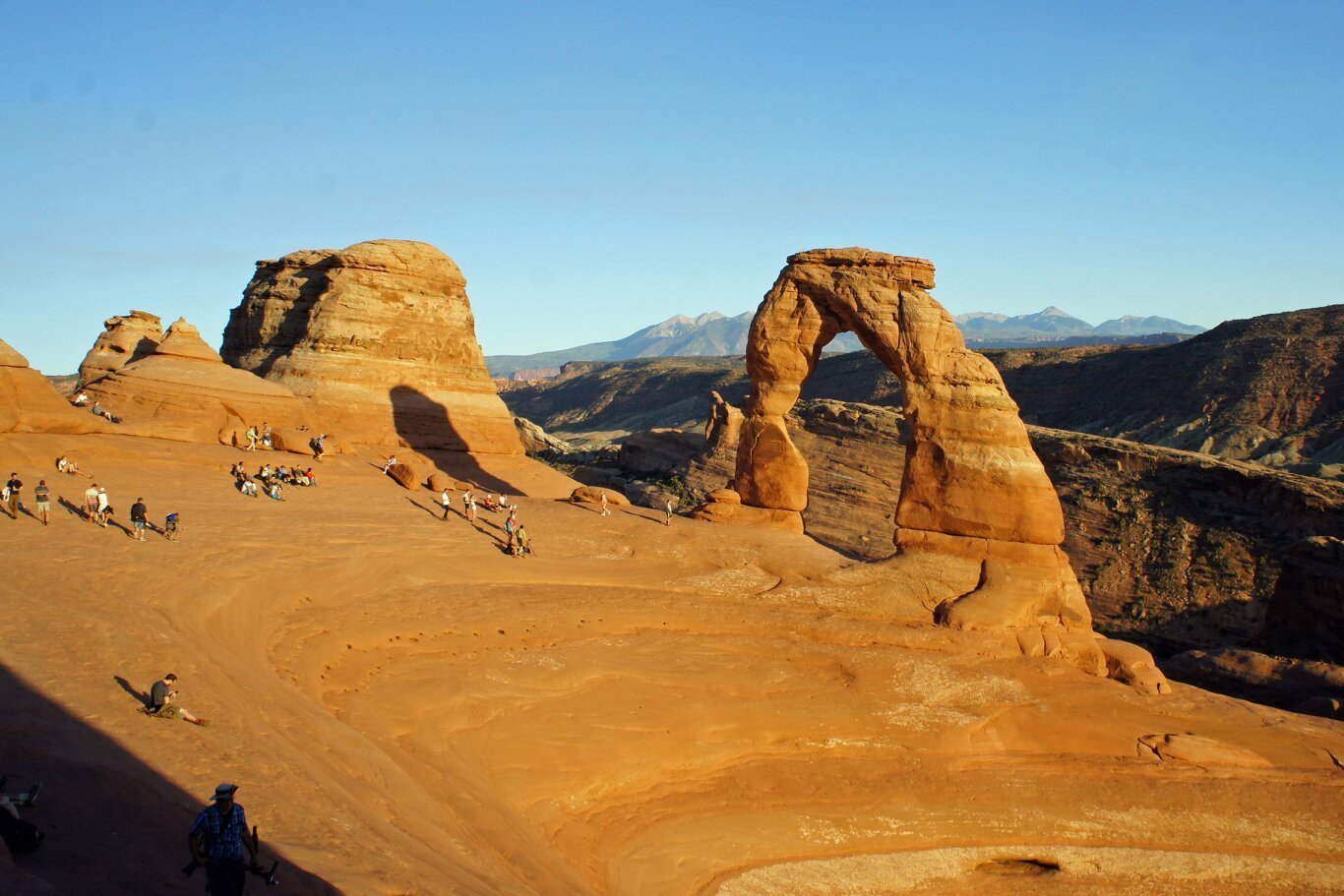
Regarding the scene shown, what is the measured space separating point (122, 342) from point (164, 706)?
102 feet

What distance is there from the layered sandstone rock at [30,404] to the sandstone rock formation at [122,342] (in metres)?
12.3

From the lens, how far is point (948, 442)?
778 inches

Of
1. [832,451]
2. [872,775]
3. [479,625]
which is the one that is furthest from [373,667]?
[832,451]

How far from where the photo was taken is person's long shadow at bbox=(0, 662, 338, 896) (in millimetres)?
6703

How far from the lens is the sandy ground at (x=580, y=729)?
9.11m

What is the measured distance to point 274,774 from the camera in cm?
919

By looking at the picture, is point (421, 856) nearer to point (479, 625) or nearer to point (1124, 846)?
point (479, 625)

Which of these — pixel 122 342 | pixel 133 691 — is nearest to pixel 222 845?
pixel 133 691

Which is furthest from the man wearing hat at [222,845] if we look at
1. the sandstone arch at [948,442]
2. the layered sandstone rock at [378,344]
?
the layered sandstone rock at [378,344]

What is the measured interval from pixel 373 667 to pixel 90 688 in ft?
14.5

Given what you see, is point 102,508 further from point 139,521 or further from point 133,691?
point 133,691

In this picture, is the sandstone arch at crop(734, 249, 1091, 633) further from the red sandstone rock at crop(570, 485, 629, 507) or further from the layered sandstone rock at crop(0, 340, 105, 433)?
the layered sandstone rock at crop(0, 340, 105, 433)

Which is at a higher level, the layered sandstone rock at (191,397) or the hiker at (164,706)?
the layered sandstone rock at (191,397)

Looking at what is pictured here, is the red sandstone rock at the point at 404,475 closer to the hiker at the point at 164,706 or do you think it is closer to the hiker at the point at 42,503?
the hiker at the point at 42,503
